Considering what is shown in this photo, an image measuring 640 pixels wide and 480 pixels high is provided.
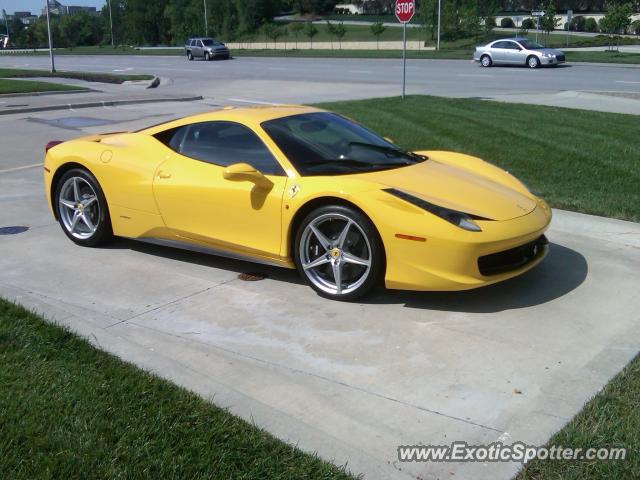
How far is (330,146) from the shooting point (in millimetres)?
5344

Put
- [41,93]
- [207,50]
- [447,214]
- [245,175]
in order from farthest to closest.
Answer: [207,50] → [41,93] → [245,175] → [447,214]

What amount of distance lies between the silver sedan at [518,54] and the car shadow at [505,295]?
28414 millimetres

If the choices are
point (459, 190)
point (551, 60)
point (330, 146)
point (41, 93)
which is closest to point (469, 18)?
point (551, 60)

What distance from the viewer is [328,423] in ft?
11.0

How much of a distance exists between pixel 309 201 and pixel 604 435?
8.12ft

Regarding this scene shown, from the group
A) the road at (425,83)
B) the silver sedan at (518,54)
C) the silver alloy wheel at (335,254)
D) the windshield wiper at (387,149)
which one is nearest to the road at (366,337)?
the silver alloy wheel at (335,254)

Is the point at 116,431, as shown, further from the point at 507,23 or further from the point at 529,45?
the point at 507,23

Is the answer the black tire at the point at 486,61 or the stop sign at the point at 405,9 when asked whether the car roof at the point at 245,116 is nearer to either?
the stop sign at the point at 405,9

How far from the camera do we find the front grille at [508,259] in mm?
4602

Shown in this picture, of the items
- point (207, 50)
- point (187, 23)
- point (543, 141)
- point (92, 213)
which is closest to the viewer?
point (92, 213)

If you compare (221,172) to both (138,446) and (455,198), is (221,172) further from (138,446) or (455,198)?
(138,446)

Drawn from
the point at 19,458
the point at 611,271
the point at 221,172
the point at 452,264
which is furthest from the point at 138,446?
the point at 611,271

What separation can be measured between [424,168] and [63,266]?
296cm

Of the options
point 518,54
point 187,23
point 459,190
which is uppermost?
point 187,23
